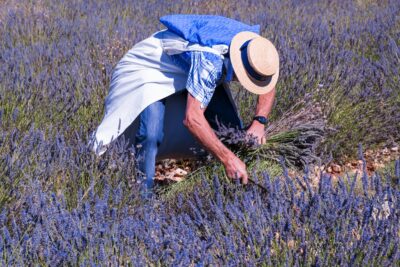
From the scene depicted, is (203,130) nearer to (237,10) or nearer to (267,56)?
(267,56)

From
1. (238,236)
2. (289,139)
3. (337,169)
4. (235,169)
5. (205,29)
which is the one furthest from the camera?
(337,169)

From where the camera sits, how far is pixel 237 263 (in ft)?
7.43

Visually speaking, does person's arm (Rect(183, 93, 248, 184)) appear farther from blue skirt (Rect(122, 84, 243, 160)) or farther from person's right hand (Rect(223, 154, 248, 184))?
blue skirt (Rect(122, 84, 243, 160))

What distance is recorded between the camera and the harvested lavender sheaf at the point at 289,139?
3.54 meters

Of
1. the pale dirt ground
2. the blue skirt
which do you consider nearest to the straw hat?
the blue skirt

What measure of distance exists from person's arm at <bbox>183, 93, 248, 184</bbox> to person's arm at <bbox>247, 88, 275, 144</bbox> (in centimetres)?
36

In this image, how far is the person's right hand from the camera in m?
3.12

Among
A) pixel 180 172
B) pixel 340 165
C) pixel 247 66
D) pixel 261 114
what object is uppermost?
pixel 247 66

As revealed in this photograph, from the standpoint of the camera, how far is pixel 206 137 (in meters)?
3.18

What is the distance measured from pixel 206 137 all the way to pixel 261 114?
21.0 inches

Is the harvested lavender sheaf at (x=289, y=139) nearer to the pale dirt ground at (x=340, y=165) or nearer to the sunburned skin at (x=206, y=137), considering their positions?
the sunburned skin at (x=206, y=137)

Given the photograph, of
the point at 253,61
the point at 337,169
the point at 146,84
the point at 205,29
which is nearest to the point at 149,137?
the point at 146,84

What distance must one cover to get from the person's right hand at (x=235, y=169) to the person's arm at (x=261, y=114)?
0.36m

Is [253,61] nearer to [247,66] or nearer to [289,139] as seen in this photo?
[247,66]
